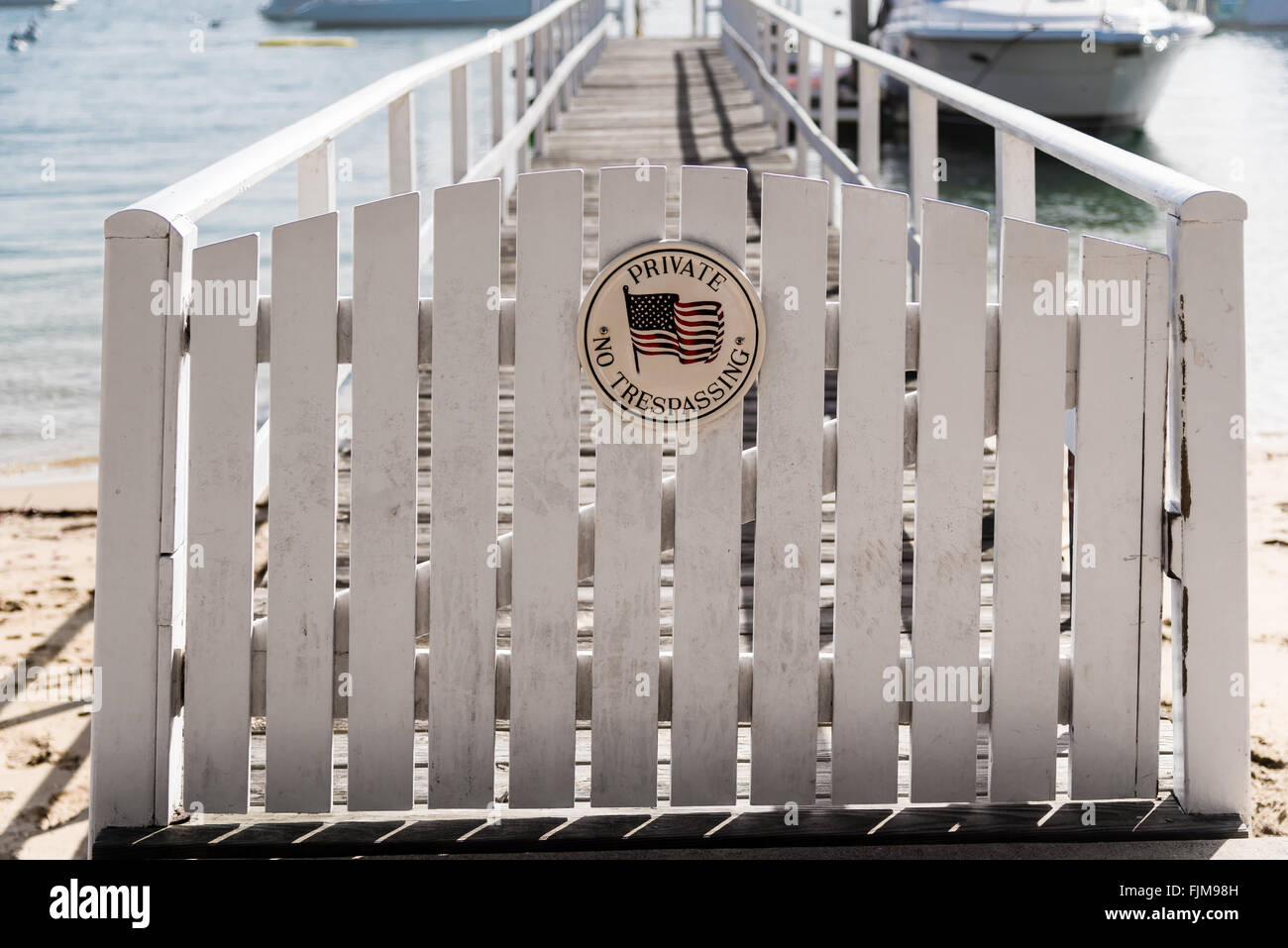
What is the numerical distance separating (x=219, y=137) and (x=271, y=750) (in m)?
44.8

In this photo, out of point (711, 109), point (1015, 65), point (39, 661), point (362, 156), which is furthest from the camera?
point (362, 156)

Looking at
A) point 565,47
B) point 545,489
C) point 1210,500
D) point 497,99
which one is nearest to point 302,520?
point 545,489

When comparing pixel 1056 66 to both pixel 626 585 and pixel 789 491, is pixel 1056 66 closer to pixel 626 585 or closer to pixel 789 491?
pixel 789 491

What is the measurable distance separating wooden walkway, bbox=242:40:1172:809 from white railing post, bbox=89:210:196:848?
316 millimetres

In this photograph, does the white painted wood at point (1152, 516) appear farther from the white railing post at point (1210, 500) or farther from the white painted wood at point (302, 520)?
the white painted wood at point (302, 520)

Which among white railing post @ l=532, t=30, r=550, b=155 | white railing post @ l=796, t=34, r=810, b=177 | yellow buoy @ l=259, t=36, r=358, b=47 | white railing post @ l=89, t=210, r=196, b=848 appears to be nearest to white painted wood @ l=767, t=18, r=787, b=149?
white railing post @ l=796, t=34, r=810, b=177

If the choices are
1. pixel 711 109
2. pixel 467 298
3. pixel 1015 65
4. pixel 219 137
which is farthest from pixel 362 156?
pixel 467 298

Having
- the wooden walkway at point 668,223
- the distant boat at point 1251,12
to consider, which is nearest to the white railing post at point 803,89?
the wooden walkway at point 668,223

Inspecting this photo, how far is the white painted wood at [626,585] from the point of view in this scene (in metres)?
2.39

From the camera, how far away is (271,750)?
2.50 meters

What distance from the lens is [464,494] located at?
8.03 ft

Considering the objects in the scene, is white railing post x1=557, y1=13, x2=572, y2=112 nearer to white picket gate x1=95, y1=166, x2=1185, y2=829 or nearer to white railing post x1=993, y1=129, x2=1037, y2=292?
white railing post x1=993, y1=129, x2=1037, y2=292

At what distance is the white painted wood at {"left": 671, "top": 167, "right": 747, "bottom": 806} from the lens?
2.39 metres
